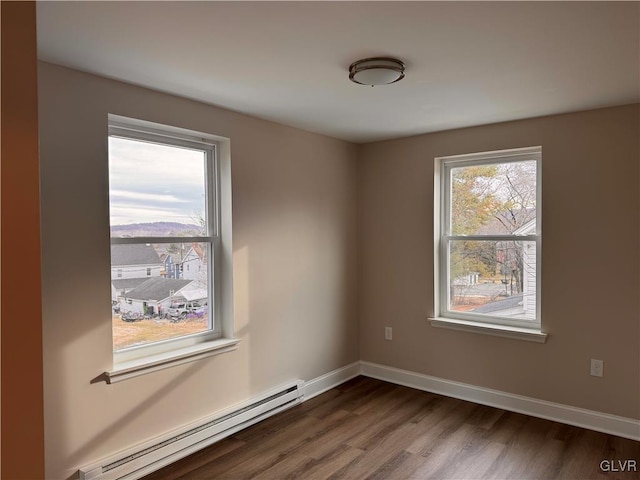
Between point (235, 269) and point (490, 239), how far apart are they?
2.12 m

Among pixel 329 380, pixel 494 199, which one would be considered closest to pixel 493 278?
pixel 494 199

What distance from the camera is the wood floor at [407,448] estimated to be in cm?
264

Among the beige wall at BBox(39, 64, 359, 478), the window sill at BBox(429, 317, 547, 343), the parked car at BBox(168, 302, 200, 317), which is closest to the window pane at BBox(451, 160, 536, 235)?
the window sill at BBox(429, 317, 547, 343)

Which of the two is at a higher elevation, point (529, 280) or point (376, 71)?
point (376, 71)

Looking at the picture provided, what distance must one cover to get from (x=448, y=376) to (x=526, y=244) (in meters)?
1.32

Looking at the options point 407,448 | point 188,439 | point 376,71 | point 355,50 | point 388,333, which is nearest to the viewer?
point 355,50

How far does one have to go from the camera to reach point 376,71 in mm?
2266

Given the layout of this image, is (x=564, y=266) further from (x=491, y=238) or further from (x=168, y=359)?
(x=168, y=359)

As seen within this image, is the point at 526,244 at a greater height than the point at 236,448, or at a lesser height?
greater

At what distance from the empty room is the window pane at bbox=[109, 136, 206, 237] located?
1 centimetres

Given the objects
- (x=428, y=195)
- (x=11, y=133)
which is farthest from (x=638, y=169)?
(x=11, y=133)

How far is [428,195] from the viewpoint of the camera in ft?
13.0

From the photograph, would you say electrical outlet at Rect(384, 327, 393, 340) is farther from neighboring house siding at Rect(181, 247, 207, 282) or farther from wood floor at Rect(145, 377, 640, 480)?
neighboring house siding at Rect(181, 247, 207, 282)

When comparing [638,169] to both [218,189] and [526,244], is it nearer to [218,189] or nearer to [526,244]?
[526,244]
